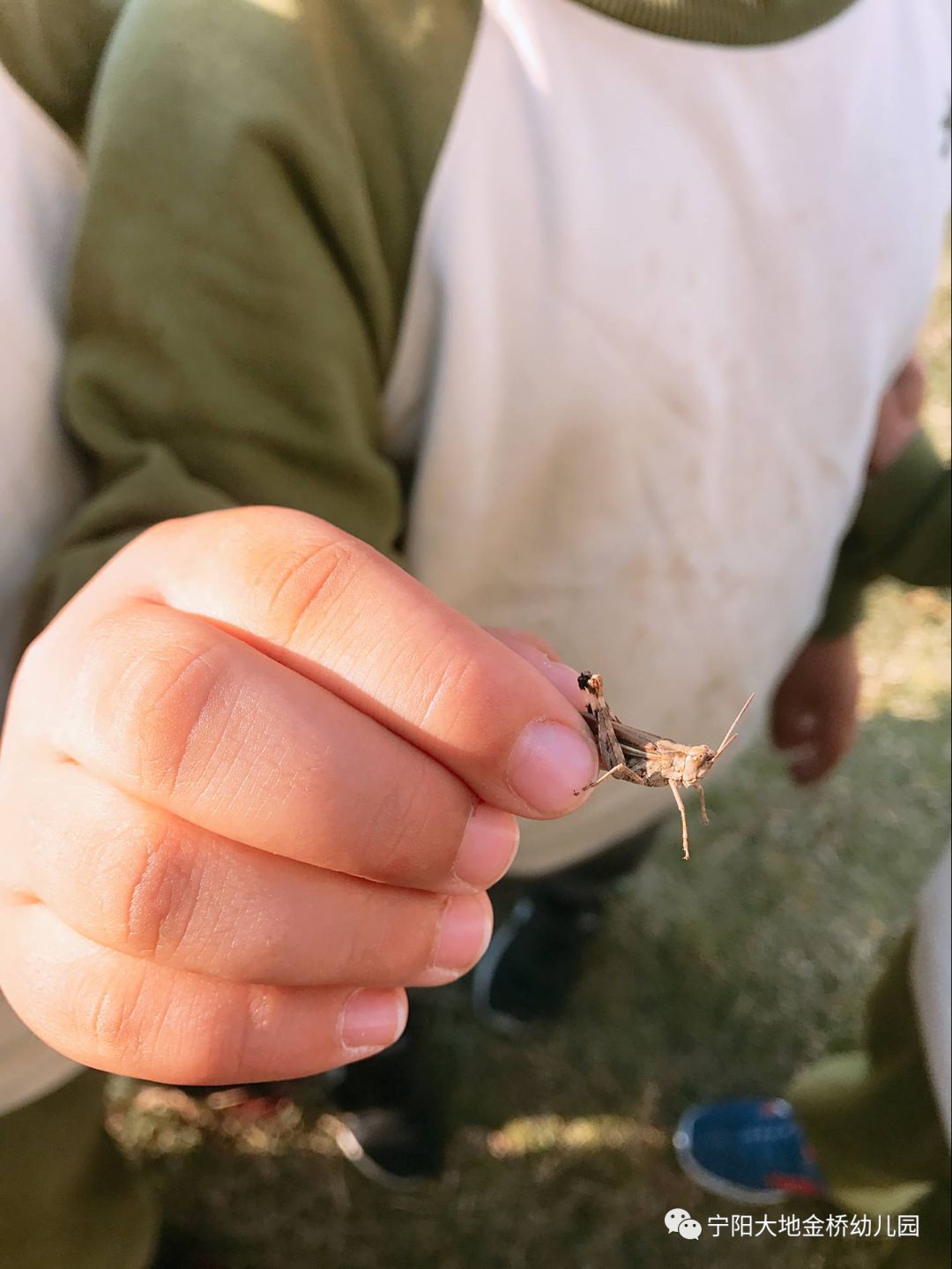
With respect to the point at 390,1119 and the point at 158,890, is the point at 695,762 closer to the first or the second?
the point at 158,890

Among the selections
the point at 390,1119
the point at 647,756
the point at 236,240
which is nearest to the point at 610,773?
the point at 647,756

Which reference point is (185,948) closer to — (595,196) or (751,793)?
(595,196)

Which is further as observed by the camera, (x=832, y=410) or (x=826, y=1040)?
(x=826, y=1040)

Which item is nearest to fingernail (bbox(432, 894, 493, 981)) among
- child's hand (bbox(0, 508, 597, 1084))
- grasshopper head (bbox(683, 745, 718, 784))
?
child's hand (bbox(0, 508, 597, 1084))

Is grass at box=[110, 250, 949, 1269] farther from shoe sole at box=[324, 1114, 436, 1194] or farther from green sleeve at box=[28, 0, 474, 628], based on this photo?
green sleeve at box=[28, 0, 474, 628]

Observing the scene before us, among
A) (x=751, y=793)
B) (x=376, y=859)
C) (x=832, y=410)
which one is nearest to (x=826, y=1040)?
(x=751, y=793)

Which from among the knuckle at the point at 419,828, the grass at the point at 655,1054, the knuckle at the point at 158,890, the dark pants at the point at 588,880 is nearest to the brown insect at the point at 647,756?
the knuckle at the point at 419,828

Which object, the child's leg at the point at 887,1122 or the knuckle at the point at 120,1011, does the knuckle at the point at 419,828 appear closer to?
the knuckle at the point at 120,1011
